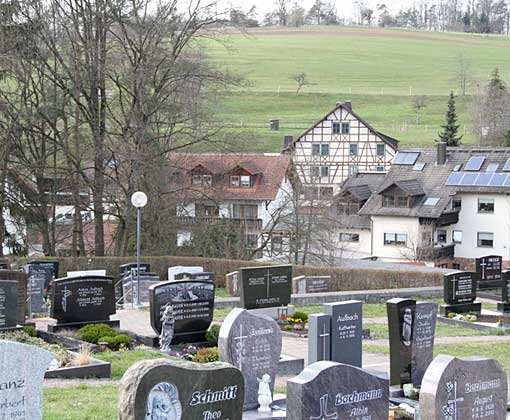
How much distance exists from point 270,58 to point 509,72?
28.7 m

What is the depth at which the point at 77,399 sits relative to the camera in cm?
1369

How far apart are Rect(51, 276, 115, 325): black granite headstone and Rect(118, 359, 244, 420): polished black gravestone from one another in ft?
36.9

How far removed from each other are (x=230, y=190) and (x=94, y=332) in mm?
33821

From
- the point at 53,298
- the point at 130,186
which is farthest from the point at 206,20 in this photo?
the point at 53,298

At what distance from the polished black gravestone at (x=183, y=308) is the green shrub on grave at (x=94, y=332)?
85cm

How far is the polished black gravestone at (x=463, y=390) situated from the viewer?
1141cm

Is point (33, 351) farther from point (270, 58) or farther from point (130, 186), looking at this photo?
point (270, 58)

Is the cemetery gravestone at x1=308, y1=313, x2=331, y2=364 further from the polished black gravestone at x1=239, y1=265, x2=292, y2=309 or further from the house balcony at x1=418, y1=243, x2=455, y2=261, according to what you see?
the house balcony at x1=418, y1=243, x2=455, y2=261

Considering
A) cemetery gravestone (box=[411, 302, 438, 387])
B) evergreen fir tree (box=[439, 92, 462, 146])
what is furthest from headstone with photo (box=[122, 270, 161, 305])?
evergreen fir tree (box=[439, 92, 462, 146])

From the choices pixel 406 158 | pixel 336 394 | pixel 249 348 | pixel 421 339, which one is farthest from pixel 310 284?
pixel 406 158

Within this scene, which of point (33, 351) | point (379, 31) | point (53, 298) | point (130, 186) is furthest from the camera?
point (379, 31)

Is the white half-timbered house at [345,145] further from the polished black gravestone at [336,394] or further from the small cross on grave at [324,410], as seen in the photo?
the small cross on grave at [324,410]

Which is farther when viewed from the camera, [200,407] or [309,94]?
[309,94]

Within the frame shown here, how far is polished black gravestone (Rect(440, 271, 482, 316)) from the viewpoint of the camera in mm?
27172
